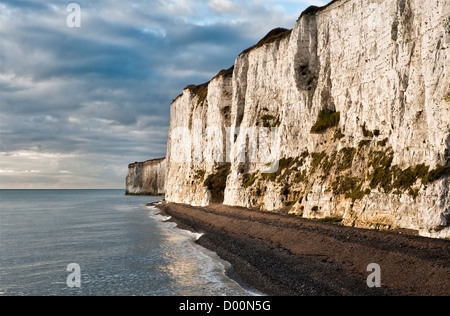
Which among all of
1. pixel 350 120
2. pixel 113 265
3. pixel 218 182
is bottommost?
pixel 113 265

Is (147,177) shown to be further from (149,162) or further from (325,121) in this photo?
(325,121)

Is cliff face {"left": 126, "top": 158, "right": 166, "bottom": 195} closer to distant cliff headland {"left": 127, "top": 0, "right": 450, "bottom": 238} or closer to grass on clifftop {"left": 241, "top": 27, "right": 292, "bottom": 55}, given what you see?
grass on clifftop {"left": 241, "top": 27, "right": 292, "bottom": 55}

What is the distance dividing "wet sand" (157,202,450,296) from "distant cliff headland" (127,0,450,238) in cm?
254

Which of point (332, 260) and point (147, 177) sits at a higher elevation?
point (147, 177)

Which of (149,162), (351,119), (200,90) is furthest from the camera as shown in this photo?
(149,162)

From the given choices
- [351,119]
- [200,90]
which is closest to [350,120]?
[351,119]

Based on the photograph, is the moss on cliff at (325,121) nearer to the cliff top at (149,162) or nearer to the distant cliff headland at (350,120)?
the distant cliff headland at (350,120)

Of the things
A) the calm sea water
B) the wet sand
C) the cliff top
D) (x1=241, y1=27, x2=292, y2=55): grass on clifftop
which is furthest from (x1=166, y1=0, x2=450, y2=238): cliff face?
the cliff top

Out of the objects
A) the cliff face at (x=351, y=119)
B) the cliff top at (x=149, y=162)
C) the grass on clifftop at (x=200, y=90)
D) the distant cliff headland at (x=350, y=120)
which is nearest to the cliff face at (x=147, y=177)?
the cliff top at (x=149, y=162)

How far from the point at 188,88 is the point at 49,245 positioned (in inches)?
2060

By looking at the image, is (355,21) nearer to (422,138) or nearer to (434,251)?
(422,138)

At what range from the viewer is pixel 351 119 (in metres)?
27.0

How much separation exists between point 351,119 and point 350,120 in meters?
0.12

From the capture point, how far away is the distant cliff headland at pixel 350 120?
17406 mm
